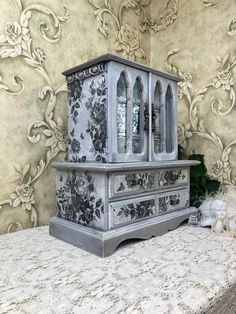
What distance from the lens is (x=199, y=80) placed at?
973 mm

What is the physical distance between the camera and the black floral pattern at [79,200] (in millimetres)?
583

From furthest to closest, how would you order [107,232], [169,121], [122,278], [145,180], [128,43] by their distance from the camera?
[128,43], [169,121], [145,180], [107,232], [122,278]

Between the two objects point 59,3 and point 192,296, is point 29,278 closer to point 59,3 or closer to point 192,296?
point 192,296

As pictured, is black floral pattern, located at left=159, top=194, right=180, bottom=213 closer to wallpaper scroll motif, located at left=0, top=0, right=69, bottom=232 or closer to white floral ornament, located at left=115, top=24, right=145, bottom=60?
wallpaper scroll motif, located at left=0, top=0, right=69, bottom=232

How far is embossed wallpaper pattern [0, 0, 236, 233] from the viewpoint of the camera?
2.29ft

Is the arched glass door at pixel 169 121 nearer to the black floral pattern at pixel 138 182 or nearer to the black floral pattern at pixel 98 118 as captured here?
the black floral pattern at pixel 138 182

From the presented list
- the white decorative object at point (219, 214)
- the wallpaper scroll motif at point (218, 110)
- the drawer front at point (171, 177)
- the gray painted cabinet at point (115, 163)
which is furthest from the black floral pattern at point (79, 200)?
the wallpaper scroll motif at point (218, 110)

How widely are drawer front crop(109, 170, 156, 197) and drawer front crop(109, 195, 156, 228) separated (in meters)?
0.02

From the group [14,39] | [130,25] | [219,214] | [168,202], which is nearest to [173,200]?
[168,202]

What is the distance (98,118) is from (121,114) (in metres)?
0.06

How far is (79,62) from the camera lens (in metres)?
0.85

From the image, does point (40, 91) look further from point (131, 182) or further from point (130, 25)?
point (130, 25)

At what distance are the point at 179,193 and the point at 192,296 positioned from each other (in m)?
0.40

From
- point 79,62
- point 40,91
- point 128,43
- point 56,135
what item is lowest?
point 56,135
